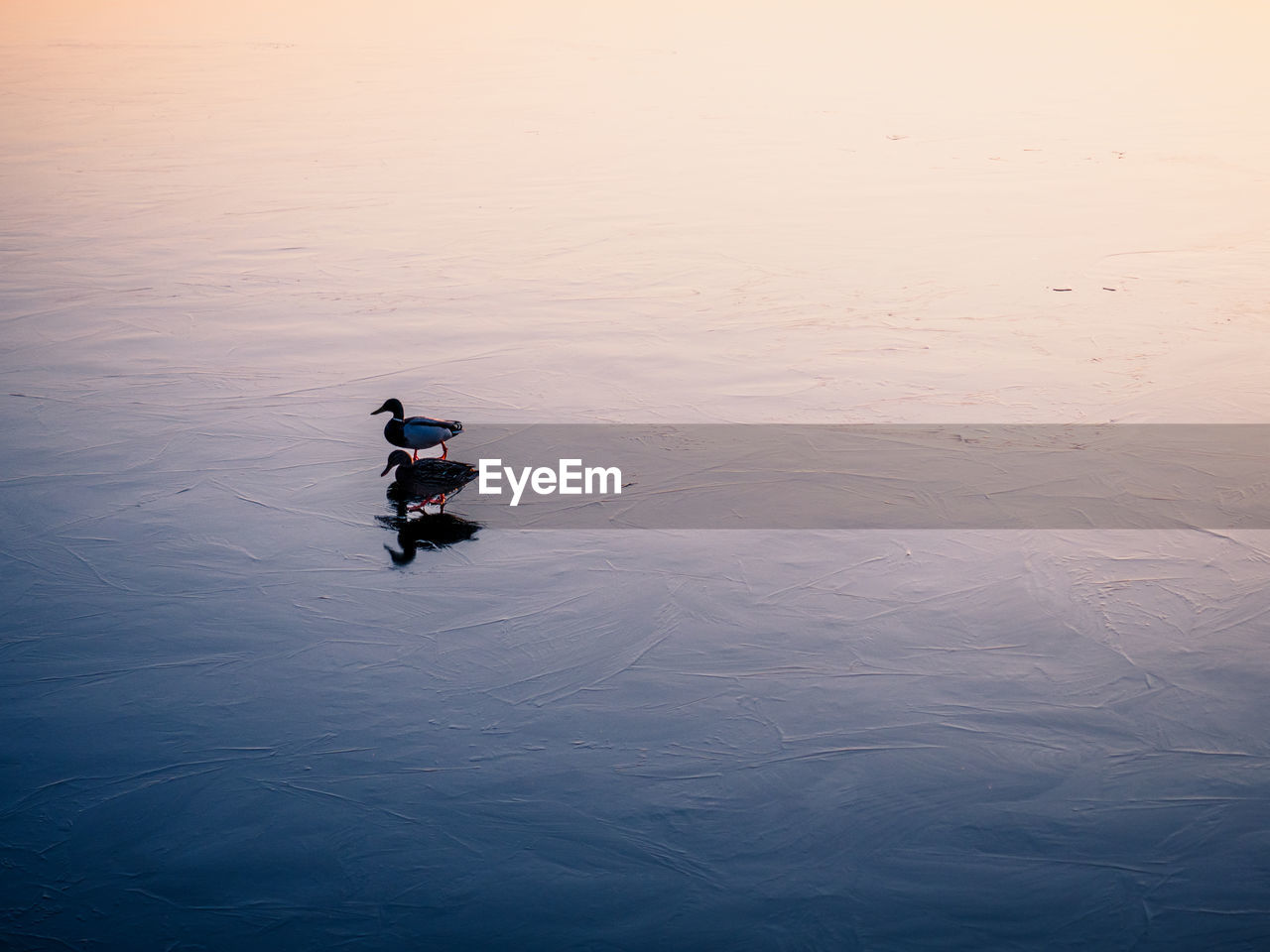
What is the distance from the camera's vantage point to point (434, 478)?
5.30 metres

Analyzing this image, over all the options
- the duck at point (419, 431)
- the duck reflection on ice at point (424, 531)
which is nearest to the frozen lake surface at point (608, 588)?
the duck reflection on ice at point (424, 531)

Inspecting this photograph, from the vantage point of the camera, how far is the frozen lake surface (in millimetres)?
3248

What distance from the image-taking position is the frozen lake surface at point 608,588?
3.25 metres

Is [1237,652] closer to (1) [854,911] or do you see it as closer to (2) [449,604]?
(1) [854,911]

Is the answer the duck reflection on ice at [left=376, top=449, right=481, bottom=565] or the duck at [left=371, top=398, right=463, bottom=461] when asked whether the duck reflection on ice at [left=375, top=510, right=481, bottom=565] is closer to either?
the duck reflection on ice at [left=376, top=449, right=481, bottom=565]

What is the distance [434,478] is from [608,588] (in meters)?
1.14

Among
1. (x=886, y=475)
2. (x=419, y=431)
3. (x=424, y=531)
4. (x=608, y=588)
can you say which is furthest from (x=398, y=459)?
(x=886, y=475)

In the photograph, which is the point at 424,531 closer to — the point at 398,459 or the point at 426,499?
the point at 426,499

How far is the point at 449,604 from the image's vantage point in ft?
14.9

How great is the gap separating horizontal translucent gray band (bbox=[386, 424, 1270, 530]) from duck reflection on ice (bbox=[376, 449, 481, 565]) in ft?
0.30

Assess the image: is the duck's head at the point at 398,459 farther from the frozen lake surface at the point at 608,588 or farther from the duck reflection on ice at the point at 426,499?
the frozen lake surface at the point at 608,588

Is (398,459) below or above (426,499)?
above

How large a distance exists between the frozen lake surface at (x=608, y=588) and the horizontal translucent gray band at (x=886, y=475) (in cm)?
14

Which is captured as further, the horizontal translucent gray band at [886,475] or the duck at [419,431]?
the duck at [419,431]
